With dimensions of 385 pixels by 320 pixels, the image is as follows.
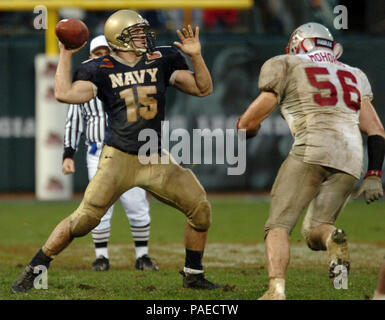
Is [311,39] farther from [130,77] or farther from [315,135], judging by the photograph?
[130,77]

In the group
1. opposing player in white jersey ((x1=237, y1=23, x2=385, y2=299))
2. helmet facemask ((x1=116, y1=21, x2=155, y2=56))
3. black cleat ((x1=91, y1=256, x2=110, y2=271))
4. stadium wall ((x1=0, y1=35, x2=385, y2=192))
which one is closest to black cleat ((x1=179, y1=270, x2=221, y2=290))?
opposing player in white jersey ((x1=237, y1=23, x2=385, y2=299))

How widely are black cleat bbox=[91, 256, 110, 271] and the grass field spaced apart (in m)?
0.07

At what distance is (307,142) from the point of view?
5.36 meters

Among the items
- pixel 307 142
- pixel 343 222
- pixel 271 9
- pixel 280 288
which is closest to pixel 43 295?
pixel 280 288

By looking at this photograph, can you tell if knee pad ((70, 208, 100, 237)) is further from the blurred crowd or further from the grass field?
the blurred crowd

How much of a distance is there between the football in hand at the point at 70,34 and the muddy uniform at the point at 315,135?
1329 millimetres

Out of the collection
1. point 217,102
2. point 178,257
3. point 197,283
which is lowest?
point 178,257

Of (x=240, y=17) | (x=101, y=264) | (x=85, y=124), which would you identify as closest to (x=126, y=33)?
(x=85, y=124)

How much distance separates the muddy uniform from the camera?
531cm

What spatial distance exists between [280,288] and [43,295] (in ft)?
5.52

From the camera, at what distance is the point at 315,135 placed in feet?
17.6

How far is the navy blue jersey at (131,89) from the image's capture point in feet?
19.3

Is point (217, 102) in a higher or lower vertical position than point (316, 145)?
higher

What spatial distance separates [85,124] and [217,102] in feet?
21.1
